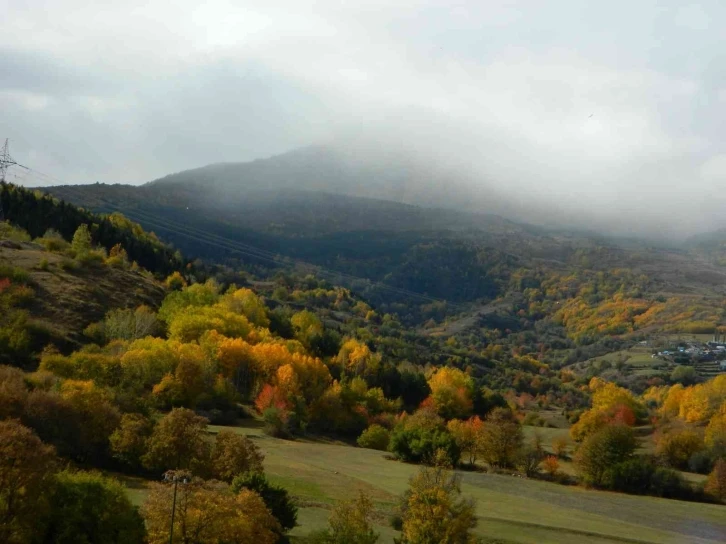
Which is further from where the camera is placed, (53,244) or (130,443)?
(53,244)

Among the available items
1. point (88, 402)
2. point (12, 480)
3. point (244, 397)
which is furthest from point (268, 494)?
point (244, 397)

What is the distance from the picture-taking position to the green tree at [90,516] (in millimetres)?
39438

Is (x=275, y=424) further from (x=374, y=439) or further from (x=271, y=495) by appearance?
(x=271, y=495)

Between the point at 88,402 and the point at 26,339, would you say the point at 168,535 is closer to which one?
the point at 88,402

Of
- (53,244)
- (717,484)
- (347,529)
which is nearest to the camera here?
(347,529)

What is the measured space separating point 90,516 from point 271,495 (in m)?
11.5

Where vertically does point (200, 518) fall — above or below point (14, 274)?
below

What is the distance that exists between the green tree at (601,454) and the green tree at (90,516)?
6342 cm

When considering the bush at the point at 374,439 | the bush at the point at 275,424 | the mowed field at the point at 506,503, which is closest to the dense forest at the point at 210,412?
the bush at the point at 374,439

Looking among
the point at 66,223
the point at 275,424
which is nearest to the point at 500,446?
the point at 275,424

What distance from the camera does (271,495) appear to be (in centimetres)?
4738

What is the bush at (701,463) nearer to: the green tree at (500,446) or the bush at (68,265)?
the green tree at (500,446)

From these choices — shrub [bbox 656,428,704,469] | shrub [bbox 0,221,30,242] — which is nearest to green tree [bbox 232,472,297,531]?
shrub [bbox 656,428,704,469]

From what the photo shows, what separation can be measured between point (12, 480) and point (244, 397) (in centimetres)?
7670
